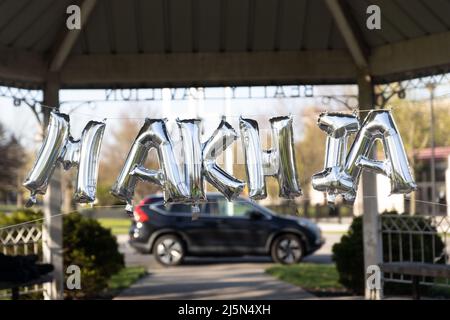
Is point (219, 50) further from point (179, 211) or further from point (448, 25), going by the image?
point (179, 211)

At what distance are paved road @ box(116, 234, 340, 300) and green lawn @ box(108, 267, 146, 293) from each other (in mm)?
186

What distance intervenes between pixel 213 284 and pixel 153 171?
7868 mm

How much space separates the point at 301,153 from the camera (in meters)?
40.4

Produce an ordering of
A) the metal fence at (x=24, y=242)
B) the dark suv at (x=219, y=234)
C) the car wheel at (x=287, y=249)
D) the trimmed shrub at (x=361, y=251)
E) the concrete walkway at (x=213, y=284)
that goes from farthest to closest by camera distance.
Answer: the car wheel at (x=287, y=249)
the dark suv at (x=219, y=234)
the concrete walkway at (x=213, y=284)
the trimmed shrub at (x=361, y=251)
the metal fence at (x=24, y=242)

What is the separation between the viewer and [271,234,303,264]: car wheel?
20.4m

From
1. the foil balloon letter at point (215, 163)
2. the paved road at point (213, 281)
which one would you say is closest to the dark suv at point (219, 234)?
the paved road at point (213, 281)

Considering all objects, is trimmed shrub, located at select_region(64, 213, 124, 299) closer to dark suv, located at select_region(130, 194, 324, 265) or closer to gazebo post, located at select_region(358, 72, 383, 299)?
gazebo post, located at select_region(358, 72, 383, 299)

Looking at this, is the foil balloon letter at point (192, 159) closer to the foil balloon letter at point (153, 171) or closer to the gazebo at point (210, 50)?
the foil balloon letter at point (153, 171)

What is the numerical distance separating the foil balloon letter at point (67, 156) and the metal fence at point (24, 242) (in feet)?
13.3

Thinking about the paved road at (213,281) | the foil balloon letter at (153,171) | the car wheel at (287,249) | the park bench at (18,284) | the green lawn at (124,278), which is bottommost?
the paved road at (213,281)

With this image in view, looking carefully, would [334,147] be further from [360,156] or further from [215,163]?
[215,163]

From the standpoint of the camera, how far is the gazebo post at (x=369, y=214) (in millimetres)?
12445

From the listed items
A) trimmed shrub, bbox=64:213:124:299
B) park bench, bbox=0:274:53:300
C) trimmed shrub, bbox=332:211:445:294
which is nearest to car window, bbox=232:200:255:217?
trimmed shrub, bbox=64:213:124:299

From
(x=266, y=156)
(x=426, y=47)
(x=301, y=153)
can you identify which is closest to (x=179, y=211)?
(x=426, y=47)
